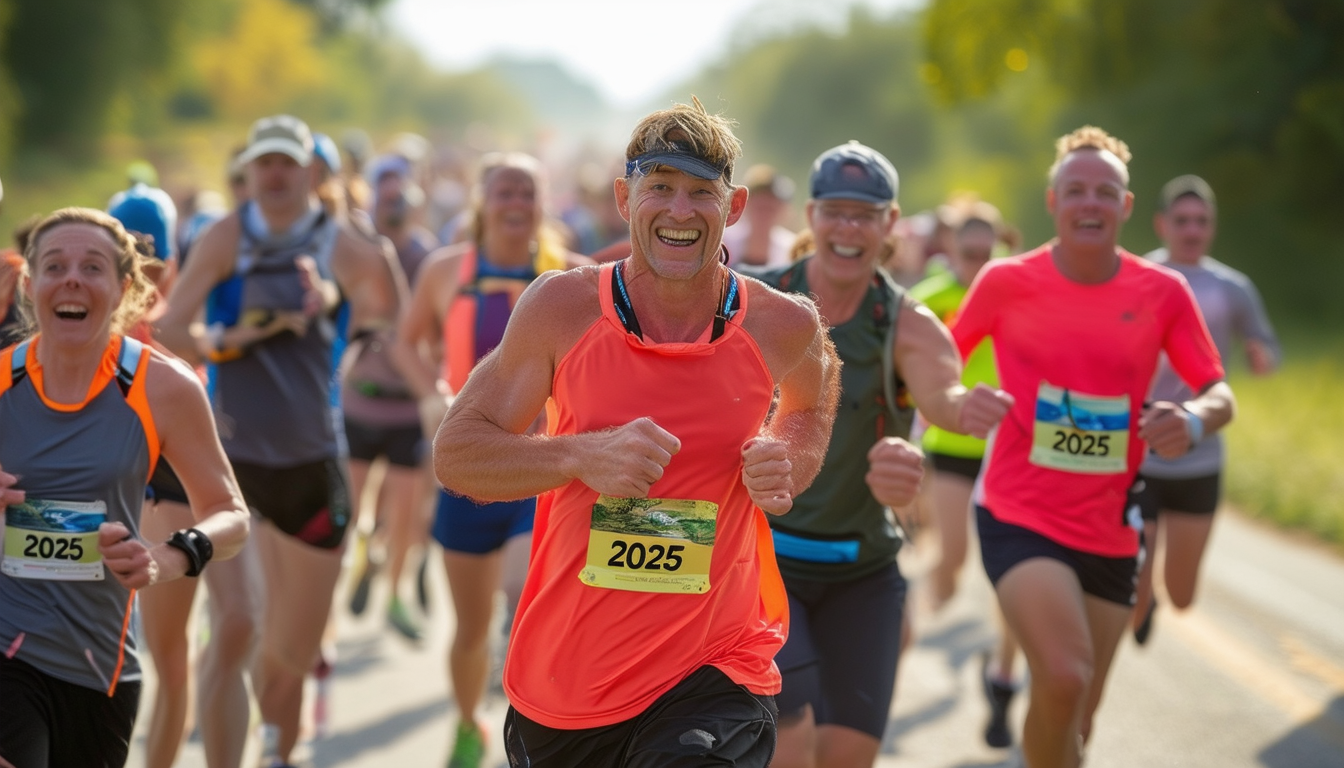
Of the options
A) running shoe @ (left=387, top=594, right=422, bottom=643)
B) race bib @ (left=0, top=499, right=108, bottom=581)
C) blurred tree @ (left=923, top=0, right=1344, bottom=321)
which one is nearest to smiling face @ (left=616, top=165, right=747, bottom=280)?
race bib @ (left=0, top=499, right=108, bottom=581)

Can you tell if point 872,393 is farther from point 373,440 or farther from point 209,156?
point 209,156

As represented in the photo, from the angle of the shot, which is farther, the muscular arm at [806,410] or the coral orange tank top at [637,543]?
the muscular arm at [806,410]

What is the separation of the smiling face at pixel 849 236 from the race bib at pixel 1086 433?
0.94 metres

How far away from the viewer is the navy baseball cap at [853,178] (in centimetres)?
511

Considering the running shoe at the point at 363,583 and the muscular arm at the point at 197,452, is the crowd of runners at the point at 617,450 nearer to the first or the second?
the muscular arm at the point at 197,452

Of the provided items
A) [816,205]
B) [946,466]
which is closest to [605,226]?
[946,466]

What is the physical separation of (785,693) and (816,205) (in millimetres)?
1524

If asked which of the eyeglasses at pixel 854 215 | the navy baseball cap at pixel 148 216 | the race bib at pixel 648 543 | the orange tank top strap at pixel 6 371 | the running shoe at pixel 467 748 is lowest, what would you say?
the running shoe at pixel 467 748

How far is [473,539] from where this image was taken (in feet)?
21.1

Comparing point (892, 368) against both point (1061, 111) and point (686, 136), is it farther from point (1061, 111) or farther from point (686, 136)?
point (1061, 111)

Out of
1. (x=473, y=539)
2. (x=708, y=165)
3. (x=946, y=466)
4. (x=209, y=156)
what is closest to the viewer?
(x=708, y=165)

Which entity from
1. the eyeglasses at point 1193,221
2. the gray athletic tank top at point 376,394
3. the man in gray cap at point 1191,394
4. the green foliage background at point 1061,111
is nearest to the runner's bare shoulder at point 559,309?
the green foliage background at point 1061,111

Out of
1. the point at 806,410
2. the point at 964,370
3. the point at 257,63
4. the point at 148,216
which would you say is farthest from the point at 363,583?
the point at 257,63

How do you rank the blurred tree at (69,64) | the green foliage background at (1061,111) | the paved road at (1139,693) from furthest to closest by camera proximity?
1. the blurred tree at (69,64)
2. the green foliage background at (1061,111)
3. the paved road at (1139,693)
